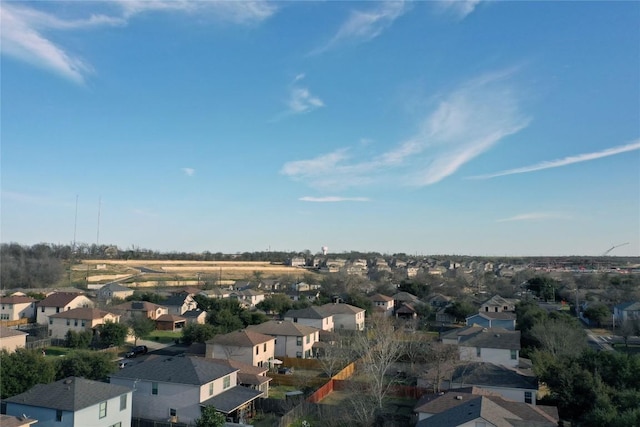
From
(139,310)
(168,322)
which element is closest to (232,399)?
(168,322)

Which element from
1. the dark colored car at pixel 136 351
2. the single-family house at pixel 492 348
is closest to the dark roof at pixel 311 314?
the dark colored car at pixel 136 351

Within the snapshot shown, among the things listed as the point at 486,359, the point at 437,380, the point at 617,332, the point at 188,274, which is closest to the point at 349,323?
the point at 486,359

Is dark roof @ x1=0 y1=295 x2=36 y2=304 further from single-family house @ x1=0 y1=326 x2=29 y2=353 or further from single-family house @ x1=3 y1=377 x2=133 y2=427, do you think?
single-family house @ x1=3 y1=377 x2=133 y2=427

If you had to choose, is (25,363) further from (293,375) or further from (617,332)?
(617,332)

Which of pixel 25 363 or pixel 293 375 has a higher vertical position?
pixel 25 363

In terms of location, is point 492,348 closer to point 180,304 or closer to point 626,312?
point 626,312

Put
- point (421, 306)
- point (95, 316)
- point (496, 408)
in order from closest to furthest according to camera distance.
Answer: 1. point (496, 408)
2. point (95, 316)
3. point (421, 306)
